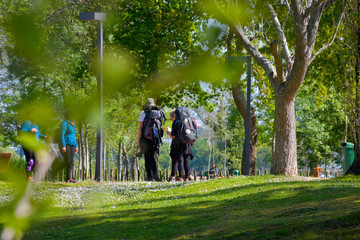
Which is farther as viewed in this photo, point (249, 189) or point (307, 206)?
point (249, 189)

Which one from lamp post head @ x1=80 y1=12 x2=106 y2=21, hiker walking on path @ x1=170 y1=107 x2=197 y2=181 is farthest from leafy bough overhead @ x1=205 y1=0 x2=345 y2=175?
lamp post head @ x1=80 y1=12 x2=106 y2=21

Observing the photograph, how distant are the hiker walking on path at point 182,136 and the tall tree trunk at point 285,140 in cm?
245

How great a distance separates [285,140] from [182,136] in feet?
9.67

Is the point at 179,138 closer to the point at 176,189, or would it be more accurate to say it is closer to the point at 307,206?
the point at 176,189

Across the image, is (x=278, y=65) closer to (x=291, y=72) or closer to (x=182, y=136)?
(x=291, y=72)

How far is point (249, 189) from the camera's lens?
1023 cm

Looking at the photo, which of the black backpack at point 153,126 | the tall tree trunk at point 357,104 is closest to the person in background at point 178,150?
the black backpack at point 153,126

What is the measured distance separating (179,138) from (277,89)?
3245 mm

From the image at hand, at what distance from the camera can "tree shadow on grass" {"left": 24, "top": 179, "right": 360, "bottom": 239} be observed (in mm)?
5549

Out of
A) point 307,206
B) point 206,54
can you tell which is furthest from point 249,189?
point 206,54

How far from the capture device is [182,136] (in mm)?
13188

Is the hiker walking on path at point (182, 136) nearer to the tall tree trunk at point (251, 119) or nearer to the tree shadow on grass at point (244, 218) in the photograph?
the tree shadow on grass at point (244, 218)

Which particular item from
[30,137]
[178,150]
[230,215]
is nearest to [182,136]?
[178,150]

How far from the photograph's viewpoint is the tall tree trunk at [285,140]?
14.1 m
